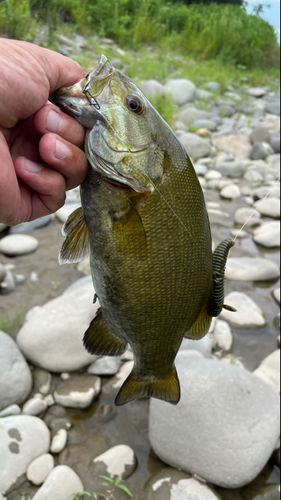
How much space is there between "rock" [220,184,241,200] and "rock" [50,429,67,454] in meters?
5.28

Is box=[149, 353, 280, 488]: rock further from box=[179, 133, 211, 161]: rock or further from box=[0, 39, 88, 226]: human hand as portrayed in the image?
box=[179, 133, 211, 161]: rock

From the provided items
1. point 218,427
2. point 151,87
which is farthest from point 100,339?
point 151,87

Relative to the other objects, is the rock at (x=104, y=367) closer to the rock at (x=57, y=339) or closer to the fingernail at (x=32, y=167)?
the rock at (x=57, y=339)

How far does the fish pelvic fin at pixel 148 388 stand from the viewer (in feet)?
5.36

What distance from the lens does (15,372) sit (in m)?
2.99

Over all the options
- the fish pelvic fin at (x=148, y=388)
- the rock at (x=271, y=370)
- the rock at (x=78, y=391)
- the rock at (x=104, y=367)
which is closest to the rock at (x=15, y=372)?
the rock at (x=78, y=391)

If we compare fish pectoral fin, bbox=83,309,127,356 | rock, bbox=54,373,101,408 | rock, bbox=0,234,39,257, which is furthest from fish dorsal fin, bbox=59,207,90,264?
rock, bbox=0,234,39,257

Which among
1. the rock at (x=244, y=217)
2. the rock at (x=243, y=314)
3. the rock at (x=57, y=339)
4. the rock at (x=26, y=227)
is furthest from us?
the rock at (x=244, y=217)

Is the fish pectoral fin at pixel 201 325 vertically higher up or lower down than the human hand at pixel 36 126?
lower down

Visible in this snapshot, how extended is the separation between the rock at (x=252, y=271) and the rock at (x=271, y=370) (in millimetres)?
1408

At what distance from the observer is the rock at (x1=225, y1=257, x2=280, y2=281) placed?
16.5 ft

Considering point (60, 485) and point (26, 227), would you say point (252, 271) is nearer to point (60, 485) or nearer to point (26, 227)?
point (26, 227)

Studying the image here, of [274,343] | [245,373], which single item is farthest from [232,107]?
[245,373]

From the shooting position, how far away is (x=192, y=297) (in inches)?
56.4
